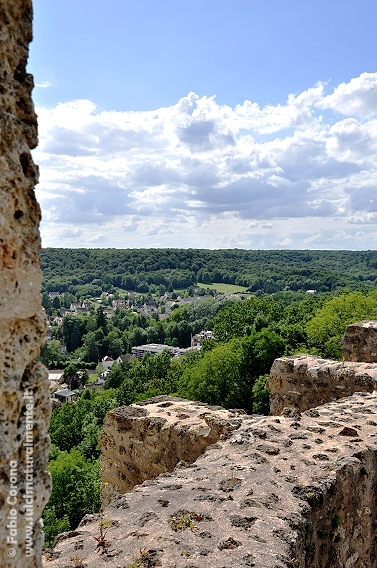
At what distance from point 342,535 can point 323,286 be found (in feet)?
347

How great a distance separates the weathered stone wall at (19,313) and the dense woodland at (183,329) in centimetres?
1521

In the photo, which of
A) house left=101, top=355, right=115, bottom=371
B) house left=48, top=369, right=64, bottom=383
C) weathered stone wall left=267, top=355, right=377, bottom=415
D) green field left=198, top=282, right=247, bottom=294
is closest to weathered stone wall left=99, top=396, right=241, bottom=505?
weathered stone wall left=267, top=355, right=377, bottom=415

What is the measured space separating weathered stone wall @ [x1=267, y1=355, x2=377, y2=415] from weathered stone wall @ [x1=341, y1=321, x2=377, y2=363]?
5.73 ft

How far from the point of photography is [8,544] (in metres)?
2.42

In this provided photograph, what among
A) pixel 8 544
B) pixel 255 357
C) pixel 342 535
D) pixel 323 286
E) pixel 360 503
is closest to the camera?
pixel 8 544

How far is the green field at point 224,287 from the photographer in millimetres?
140500

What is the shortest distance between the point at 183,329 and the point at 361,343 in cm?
8344

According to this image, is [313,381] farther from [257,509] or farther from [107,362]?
[107,362]

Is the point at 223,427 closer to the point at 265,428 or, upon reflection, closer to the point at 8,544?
the point at 265,428

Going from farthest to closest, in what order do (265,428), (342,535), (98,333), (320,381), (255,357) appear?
(98,333)
(255,357)
(320,381)
(265,428)
(342,535)

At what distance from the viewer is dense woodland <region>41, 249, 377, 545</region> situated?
840 inches

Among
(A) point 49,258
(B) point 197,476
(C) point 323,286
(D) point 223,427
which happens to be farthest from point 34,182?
(A) point 49,258

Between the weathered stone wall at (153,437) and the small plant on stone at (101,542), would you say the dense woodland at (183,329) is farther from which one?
the small plant on stone at (101,542)

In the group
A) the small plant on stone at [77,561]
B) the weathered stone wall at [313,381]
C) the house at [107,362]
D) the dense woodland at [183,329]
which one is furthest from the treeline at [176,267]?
the small plant on stone at [77,561]
